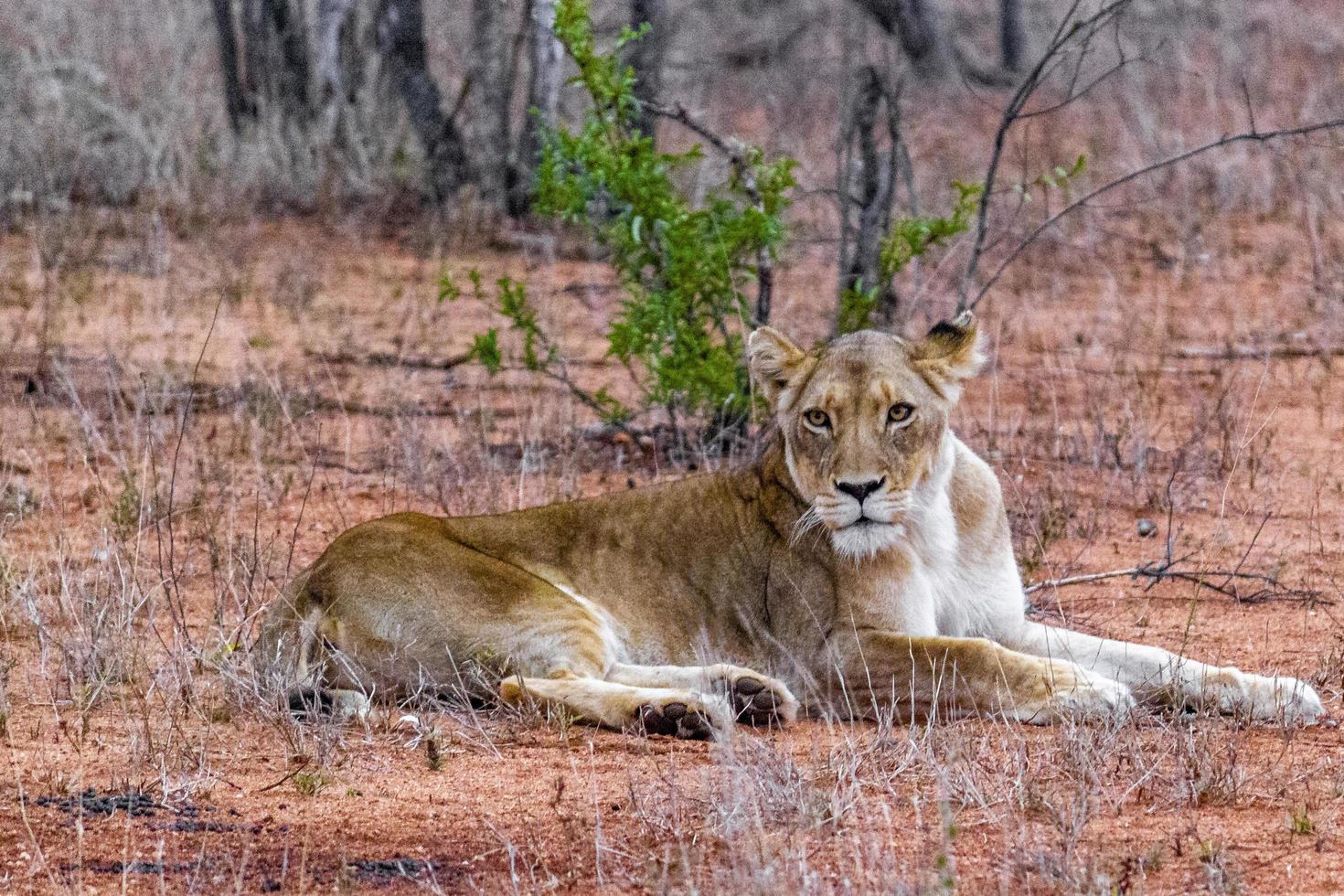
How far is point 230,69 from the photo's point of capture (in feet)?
46.0

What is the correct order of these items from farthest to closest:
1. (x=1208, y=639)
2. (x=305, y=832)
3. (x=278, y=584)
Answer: (x=278, y=584) < (x=1208, y=639) < (x=305, y=832)

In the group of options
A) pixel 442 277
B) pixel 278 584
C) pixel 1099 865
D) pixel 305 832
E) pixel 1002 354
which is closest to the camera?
pixel 1099 865

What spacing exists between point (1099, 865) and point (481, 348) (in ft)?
14.2

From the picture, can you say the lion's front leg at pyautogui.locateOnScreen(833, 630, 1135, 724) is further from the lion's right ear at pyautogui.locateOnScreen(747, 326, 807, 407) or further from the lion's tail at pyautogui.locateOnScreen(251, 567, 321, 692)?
the lion's tail at pyautogui.locateOnScreen(251, 567, 321, 692)

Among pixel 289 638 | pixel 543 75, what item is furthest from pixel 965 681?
pixel 543 75

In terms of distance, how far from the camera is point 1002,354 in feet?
33.4

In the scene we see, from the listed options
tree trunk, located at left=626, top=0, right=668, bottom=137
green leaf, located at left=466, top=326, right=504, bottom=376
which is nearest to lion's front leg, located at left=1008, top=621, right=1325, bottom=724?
green leaf, located at left=466, top=326, right=504, bottom=376

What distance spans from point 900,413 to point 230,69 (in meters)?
10.0

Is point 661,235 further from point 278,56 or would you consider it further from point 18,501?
point 278,56

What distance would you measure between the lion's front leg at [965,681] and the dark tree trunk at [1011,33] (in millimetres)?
15645

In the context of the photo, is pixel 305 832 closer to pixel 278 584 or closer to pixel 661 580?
pixel 661 580

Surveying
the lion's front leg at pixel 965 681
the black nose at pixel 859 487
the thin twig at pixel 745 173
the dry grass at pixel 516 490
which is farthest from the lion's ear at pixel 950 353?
the thin twig at pixel 745 173

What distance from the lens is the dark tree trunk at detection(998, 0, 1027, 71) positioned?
19922mm

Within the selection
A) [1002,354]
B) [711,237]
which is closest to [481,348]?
[711,237]
